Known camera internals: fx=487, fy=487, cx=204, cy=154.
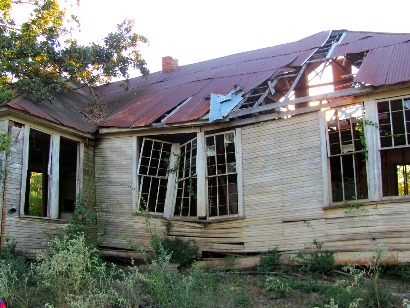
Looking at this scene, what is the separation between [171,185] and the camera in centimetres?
1345

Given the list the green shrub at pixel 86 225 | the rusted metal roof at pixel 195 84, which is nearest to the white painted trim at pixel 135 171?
the rusted metal roof at pixel 195 84

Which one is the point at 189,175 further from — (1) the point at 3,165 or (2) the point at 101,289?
(2) the point at 101,289

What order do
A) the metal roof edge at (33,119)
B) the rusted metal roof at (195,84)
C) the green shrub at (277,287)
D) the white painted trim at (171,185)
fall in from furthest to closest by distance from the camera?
the rusted metal roof at (195,84) → the white painted trim at (171,185) → the metal roof edge at (33,119) → the green shrub at (277,287)

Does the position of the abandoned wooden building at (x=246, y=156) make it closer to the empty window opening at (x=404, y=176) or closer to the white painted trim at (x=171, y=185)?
the white painted trim at (x=171, y=185)

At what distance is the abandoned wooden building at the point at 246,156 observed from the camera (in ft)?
34.3

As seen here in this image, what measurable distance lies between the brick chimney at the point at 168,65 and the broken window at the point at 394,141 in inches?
335

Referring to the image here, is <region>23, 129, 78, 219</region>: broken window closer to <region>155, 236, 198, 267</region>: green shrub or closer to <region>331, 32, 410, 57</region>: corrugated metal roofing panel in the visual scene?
<region>155, 236, 198, 267</region>: green shrub

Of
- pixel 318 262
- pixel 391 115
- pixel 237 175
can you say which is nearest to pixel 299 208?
pixel 318 262

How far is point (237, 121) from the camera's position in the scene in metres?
12.3

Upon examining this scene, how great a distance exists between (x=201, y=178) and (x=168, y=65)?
7.83 m

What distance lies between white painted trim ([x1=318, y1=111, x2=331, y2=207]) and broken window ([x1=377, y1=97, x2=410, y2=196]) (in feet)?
3.89

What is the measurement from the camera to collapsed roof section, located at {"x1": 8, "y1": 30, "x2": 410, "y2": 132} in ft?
38.0

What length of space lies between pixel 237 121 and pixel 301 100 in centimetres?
188

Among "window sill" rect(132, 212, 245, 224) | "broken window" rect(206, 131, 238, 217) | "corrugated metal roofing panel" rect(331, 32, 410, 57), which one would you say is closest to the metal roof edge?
"window sill" rect(132, 212, 245, 224)
